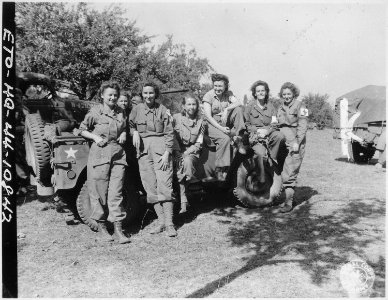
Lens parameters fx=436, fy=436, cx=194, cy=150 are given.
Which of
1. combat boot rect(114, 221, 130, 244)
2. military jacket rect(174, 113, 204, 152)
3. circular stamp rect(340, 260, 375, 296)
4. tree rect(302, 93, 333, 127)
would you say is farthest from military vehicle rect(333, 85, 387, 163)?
tree rect(302, 93, 333, 127)

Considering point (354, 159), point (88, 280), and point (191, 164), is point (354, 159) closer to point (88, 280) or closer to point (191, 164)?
point (191, 164)

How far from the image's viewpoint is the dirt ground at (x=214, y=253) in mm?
3689

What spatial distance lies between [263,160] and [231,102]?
962mm

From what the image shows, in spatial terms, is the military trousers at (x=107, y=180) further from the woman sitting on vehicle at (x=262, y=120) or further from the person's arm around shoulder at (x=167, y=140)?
the woman sitting on vehicle at (x=262, y=120)

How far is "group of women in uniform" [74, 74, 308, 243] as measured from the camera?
16.1 feet

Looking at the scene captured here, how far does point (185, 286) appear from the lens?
3693 mm

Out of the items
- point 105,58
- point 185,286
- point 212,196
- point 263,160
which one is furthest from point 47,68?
point 185,286

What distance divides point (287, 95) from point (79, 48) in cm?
784

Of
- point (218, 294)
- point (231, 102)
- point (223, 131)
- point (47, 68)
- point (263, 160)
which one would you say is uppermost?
point (47, 68)

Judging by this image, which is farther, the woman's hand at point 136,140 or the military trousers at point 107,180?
the woman's hand at point 136,140

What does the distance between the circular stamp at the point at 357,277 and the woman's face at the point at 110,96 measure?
117 inches

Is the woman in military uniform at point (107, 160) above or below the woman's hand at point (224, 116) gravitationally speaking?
below

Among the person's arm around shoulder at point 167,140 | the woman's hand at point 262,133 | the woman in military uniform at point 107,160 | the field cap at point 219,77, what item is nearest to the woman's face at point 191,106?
the person's arm around shoulder at point 167,140

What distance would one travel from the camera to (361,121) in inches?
475
